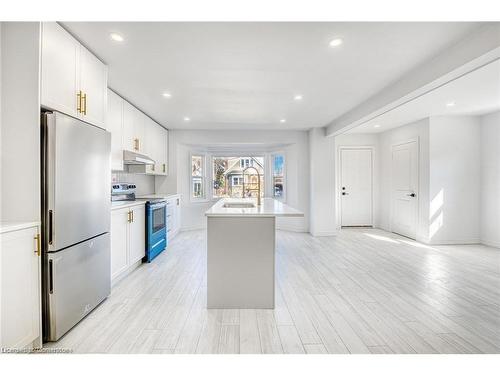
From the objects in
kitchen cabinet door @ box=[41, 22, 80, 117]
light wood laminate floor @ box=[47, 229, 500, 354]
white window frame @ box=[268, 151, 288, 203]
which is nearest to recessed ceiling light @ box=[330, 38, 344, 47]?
kitchen cabinet door @ box=[41, 22, 80, 117]

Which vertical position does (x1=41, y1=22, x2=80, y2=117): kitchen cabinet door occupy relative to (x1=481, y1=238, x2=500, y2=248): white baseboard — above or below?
above

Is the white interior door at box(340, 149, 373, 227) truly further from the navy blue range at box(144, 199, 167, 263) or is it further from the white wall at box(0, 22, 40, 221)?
the white wall at box(0, 22, 40, 221)

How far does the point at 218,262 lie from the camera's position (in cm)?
238

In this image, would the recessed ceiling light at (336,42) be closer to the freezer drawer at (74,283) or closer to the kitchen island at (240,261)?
the kitchen island at (240,261)

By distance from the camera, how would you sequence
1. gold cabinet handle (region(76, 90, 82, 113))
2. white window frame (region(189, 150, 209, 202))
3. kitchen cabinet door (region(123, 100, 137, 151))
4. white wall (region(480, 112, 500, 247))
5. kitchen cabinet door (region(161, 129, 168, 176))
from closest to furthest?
1. gold cabinet handle (region(76, 90, 82, 113))
2. kitchen cabinet door (region(123, 100, 137, 151))
3. white wall (region(480, 112, 500, 247))
4. kitchen cabinet door (region(161, 129, 168, 176))
5. white window frame (region(189, 150, 209, 202))

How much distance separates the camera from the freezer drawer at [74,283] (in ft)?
5.87

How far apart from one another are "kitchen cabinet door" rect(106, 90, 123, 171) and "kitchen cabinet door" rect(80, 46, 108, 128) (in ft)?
2.59

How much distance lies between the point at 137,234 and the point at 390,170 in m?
5.55

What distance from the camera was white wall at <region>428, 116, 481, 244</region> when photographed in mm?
4676

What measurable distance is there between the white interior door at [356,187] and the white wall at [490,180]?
7.03 ft

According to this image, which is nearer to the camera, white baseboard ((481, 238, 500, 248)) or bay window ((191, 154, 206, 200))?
Answer: white baseboard ((481, 238, 500, 248))

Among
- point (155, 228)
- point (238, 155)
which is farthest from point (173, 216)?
point (238, 155)

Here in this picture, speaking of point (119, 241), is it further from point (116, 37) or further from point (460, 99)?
point (460, 99)
